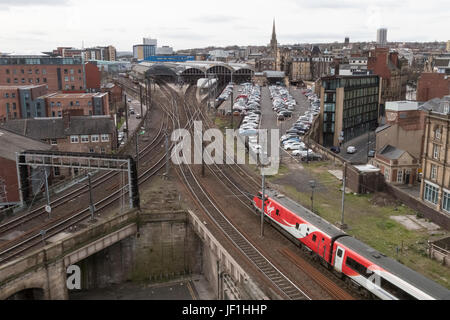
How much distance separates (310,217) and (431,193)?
55.8 ft

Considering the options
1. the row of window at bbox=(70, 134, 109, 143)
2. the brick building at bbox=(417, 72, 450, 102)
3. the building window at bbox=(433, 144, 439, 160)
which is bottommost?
the row of window at bbox=(70, 134, 109, 143)

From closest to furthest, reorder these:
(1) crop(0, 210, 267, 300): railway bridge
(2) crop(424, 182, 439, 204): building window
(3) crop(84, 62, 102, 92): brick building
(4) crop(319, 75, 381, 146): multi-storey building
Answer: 1. (1) crop(0, 210, 267, 300): railway bridge
2. (2) crop(424, 182, 439, 204): building window
3. (4) crop(319, 75, 381, 146): multi-storey building
4. (3) crop(84, 62, 102, 92): brick building

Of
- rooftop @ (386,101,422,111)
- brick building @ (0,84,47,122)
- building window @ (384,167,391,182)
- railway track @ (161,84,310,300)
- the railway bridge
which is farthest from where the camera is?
brick building @ (0,84,47,122)

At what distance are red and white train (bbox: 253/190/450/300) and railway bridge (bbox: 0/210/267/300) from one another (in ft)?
17.8

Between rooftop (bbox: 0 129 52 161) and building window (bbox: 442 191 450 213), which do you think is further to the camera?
rooftop (bbox: 0 129 52 161)

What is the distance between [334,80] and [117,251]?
2004 inches

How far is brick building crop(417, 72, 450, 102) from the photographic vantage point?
224ft

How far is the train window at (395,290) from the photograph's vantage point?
876 inches

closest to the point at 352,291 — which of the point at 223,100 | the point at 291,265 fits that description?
the point at 291,265

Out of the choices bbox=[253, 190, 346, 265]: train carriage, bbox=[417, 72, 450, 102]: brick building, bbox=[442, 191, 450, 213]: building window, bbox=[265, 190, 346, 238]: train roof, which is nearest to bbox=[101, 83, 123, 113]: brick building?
bbox=[417, 72, 450, 102]: brick building

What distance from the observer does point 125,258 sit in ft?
127

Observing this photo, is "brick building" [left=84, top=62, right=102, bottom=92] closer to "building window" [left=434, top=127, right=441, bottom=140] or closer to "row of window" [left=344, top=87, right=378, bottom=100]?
"row of window" [left=344, top=87, right=378, bottom=100]

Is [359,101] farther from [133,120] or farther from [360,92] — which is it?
[133,120]

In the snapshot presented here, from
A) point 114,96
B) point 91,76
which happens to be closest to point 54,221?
point 114,96
